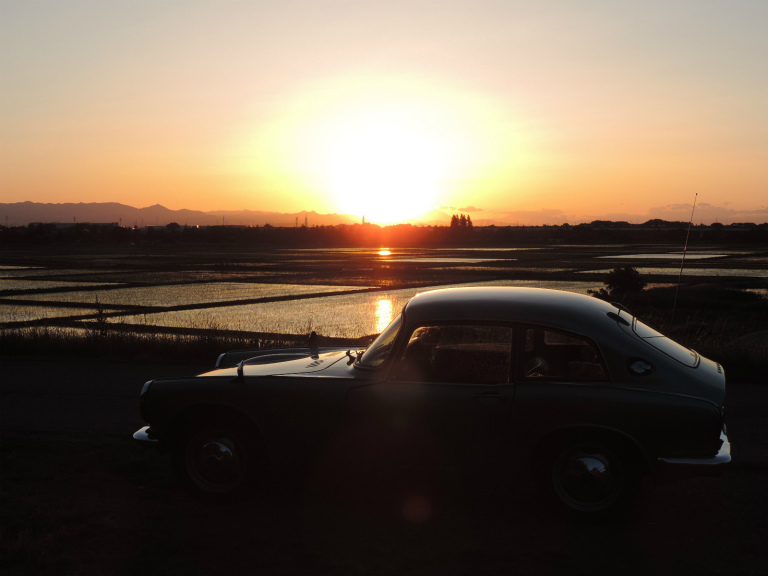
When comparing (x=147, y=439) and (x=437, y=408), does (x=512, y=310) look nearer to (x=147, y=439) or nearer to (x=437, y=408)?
(x=437, y=408)

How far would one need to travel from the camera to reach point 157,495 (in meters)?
5.19

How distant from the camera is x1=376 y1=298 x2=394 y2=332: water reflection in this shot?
18.8 metres

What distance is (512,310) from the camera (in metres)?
4.72

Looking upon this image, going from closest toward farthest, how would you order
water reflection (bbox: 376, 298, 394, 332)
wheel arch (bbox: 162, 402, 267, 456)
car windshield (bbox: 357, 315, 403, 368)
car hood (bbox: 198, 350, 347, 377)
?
1. car windshield (bbox: 357, 315, 403, 368)
2. wheel arch (bbox: 162, 402, 267, 456)
3. car hood (bbox: 198, 350, 347, 377)
4. water reflection (bbox: 376, 298, 394, 332)

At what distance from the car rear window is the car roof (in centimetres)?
22

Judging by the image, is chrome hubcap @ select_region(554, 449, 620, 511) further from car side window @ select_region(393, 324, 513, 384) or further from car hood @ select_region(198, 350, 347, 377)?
car hood @ select_region(198, 350, 347, 377)

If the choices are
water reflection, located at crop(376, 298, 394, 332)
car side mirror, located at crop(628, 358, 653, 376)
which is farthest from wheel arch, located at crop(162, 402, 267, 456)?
water reflection, located at crop(376, 298, 394, 332)

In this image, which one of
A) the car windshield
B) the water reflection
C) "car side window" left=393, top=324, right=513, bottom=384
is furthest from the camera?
the water reflection

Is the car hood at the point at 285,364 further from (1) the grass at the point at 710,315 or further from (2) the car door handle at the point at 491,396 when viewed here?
(1) the grass at the point at 710,315

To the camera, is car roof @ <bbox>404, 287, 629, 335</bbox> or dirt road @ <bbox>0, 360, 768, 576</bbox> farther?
car roof @ <bbox>404, 287, 629, 335</bbox>

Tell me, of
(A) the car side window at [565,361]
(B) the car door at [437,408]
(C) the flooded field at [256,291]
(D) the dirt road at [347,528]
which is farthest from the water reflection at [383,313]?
(A) the car side window at [565,361]

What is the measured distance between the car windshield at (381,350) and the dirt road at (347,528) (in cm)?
77

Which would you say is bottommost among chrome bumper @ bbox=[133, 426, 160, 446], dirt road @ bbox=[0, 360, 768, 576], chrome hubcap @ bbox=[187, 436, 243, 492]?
dirt road @ bbox=[0, 360, 768, 576]

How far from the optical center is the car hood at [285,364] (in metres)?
5.13
